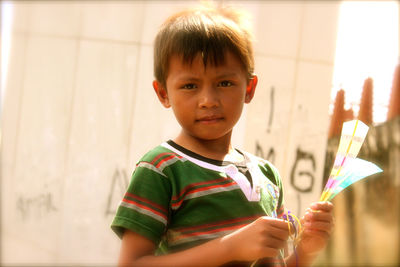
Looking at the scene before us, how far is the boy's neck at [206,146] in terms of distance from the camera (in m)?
1.06

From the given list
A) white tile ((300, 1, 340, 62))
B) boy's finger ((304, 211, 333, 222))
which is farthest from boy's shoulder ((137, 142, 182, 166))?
white tile ((300, 1, 340, 62))

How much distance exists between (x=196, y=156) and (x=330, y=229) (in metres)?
0.34

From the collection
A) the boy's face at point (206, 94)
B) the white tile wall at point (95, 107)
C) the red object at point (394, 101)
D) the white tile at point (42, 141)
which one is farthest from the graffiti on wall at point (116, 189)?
the boy's face at point (206, 94)

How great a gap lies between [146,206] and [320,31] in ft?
7.22

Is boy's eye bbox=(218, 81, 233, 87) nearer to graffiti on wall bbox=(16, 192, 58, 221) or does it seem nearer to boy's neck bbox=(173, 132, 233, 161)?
boy's neck bbox=(173, 132, 233, 161)

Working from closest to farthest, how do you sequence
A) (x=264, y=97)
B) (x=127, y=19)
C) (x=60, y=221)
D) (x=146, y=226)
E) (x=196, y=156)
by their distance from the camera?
(x=146, y=226), (x=196, y=156), (x=264, y=97), (x=127, y=19), (x=60, y=221)

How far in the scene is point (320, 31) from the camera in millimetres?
2766

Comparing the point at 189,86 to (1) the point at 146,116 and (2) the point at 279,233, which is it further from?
(1) the point at 146,116

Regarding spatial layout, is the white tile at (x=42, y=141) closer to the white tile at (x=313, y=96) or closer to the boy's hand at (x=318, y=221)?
the white tile at (x=313, y=96)

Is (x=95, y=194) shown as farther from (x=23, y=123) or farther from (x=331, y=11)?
(x=331, y=11)

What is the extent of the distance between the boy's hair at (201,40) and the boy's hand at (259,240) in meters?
0.39

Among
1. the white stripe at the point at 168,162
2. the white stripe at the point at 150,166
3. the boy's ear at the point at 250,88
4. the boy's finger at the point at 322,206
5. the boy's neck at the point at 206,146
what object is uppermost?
the boy's ear at the point at 250,88

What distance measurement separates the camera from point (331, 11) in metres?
2.76

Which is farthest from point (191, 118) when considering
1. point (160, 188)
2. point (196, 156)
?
point (160, 188)
